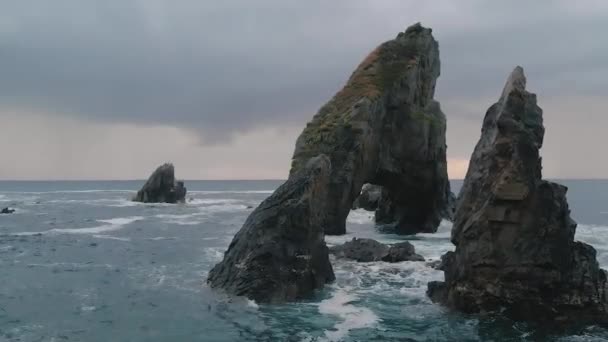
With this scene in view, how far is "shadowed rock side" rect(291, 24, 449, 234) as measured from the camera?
4475 cm

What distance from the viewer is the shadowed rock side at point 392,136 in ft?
147

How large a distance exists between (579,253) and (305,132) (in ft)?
89.2

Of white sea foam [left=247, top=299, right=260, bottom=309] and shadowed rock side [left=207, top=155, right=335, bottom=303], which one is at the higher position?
shadowed rock side [left=207, top=155, right=335, bottom=303]

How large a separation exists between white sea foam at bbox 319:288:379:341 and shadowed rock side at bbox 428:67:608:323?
3698mm

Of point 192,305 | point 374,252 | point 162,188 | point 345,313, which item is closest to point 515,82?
point 345,313

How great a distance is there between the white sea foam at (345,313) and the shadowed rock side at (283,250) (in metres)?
1.49

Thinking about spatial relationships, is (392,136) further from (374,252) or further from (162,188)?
(162,188)

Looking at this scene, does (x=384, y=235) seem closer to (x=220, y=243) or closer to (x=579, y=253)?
(x=220, y=243)

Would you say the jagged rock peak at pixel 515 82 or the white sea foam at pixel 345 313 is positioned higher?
the jagged rock peak at pixel 515 82

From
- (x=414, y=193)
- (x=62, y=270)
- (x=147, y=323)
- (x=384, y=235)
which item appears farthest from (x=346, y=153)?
(x=147, y=323)

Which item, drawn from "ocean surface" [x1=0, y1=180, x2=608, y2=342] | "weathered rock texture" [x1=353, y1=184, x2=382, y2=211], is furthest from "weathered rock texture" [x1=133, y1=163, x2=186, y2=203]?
"ocean surface" [x1=0, y1=180, x2=608, y2=342]

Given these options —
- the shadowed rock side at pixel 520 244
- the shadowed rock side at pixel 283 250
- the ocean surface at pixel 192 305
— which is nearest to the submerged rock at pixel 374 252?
the ocean surface at pixel 192 305

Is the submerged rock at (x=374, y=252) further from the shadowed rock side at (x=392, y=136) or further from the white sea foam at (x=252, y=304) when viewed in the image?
the white sea foam at (x=252, y=304)

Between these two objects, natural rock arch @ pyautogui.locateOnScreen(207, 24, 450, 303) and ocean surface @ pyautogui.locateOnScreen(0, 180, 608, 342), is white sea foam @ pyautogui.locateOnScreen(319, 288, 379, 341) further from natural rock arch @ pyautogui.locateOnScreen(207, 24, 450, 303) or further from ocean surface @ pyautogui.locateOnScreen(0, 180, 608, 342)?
natural rock arch @ pyautogui.locateOnScreen(207, 24, 450, 303)
